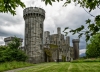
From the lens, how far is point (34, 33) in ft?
158

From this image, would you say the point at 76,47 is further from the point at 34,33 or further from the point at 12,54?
the point at 12,54

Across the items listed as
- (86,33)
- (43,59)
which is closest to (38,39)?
(43,59)

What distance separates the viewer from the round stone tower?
4740cm

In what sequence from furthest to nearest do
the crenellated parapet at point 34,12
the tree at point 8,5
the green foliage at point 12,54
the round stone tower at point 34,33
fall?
the crenellated parapet at point 34,12 < the round stone tower at point 34,33 < the green foliage at point 12,54 < the tree at point 8,5

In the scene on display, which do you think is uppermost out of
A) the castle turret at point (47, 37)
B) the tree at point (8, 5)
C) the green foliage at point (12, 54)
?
the castle turret at point (47, 37)

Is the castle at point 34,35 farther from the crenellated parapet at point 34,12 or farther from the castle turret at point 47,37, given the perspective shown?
the castle turret at point 47,37

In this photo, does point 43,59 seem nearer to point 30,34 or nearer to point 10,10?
point 30,34

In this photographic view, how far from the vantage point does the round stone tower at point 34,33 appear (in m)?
47.4

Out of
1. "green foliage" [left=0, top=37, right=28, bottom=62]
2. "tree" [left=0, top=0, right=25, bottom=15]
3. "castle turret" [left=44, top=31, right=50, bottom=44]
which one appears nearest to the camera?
"tree" [left=0, top=0, right=25, bottom=15]

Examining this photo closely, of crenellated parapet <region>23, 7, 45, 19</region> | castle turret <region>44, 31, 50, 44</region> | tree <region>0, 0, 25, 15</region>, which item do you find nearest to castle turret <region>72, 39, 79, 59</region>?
castle turret <region>44, 31, 50, 44</region>

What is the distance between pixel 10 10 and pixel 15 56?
98.0 feet

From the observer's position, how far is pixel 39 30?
4919cm

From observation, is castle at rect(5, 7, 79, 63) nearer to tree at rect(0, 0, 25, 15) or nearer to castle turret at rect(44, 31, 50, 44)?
castle turret at rect(44, 31, 50, 44)

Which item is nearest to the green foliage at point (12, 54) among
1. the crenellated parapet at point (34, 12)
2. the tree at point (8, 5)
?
the crenellated parapet at point (34, 12)
